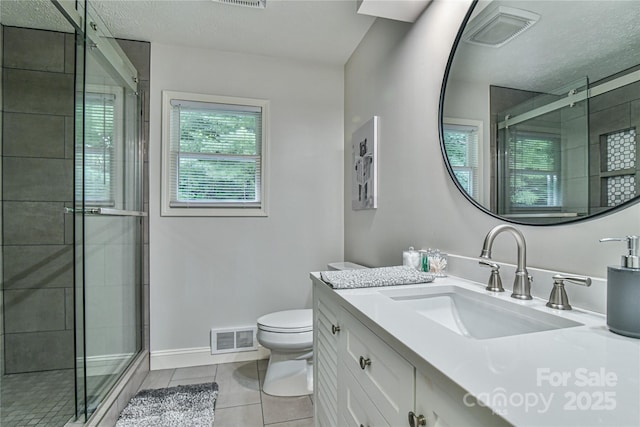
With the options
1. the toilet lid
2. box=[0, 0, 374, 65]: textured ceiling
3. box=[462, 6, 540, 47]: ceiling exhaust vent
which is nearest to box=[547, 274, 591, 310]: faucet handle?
box=[462, 6, 540, 47]: ceiling exhaust vent

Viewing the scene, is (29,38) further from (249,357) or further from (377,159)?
(249,357)

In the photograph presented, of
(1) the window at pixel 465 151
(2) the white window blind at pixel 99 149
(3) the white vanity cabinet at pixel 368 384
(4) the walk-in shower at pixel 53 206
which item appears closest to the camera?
(3) the white vanity cabinet at pixel 368 384

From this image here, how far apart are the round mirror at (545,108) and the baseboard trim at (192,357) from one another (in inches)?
79.7

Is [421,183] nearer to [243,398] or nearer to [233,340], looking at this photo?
[243,398]

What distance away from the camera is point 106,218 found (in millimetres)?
1848

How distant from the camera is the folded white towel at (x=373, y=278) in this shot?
1.10 meters

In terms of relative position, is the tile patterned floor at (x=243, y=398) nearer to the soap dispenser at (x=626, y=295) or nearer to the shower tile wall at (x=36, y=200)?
the shower tile wall at (x=36, y=200)

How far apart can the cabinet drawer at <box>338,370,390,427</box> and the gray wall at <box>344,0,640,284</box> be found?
1.95ft

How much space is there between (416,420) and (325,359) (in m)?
0.67

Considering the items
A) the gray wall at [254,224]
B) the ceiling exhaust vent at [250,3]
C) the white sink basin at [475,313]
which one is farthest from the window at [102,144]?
the white sink basin at [475,313]

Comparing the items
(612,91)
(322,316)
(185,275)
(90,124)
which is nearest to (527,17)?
(612,91)

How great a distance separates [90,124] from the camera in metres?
1.68

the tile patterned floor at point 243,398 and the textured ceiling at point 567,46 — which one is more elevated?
the textured ceiling at point 567,46

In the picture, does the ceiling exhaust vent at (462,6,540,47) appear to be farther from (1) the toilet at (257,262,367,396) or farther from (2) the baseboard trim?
(2) the baseboard trim
